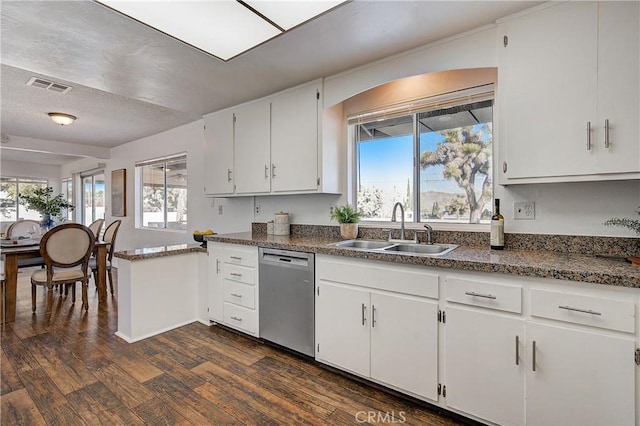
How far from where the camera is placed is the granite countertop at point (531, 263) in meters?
1.25

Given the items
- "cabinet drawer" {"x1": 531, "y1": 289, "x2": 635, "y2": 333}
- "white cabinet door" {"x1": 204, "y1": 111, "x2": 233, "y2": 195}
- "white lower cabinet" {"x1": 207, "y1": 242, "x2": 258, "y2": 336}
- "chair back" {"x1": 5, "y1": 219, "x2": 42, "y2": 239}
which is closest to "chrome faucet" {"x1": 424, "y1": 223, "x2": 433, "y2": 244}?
"cabinet drawer" {"x1": 531, "y1": 289, "x2": 635, "y2": 333}

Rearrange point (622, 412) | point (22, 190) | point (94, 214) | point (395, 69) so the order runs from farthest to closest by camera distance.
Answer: point (22, 190) < point (94, 214) < point (395, 69) < point (622, 412)

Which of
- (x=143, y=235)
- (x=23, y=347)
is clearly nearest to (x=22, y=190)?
(x=143, y=235)

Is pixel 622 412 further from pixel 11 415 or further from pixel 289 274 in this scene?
pixel 11 415

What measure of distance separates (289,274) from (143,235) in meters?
3.95

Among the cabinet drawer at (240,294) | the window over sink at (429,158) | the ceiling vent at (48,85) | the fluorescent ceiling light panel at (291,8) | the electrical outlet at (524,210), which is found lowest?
the cabinet drawer at (240,294)

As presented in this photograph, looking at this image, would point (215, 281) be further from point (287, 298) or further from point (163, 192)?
point (163, 192)

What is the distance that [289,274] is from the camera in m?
2.33

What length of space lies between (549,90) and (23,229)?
23.1 ft

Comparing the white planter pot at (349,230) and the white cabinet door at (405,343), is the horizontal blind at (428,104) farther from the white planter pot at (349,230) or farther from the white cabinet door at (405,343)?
the white cabinet door at (405,343)

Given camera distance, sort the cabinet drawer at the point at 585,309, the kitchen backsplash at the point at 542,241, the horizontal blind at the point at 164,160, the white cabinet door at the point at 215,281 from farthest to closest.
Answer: the horizontal blind at the point at 164,160, the white cabinet door at the point at 215,281, the kitchen backsplash at the point at 542,241, the cabinet drawer at the point at 585,309

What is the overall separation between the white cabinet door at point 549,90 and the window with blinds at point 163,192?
13.8 ft

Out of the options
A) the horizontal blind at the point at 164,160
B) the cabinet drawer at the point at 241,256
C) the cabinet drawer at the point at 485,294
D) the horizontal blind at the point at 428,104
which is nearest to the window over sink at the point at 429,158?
the horizontal blind at the point at 428,104

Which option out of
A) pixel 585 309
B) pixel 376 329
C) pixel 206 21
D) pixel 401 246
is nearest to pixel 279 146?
pixel 206 21
